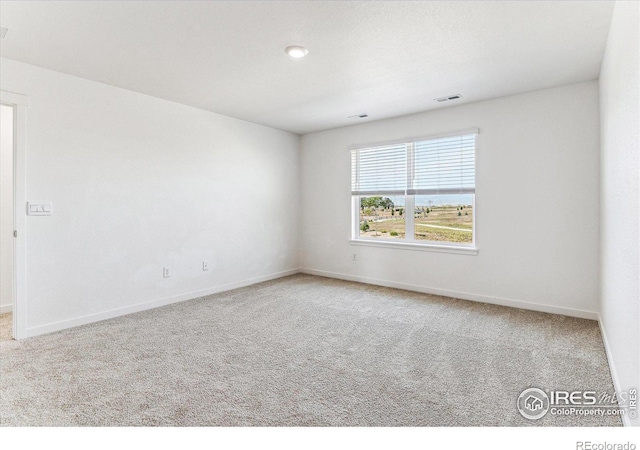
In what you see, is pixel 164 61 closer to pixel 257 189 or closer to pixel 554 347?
pixel 257 189

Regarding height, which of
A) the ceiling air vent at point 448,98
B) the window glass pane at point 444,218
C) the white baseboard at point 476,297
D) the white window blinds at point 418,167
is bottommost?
the white baseboard at point 476,297

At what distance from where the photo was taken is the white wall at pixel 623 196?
5.32 feet

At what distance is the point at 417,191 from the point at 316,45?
2.68m

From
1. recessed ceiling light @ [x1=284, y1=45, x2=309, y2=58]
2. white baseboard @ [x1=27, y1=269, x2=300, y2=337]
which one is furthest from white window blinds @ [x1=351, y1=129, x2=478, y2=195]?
recessed ceiling light @ [x1=284, y1=45, x2=309, y2=58]

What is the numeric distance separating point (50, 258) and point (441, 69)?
4.15 metres

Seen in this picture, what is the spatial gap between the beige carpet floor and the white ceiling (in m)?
2.47

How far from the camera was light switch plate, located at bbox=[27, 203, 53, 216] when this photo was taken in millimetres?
3156

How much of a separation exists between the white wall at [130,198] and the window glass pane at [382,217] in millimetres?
1587

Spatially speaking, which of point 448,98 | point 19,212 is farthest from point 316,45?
point 19,212

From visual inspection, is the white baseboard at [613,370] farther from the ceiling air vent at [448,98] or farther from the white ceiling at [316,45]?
the ceiling air vent at [448,98]

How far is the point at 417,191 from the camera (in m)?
4.83

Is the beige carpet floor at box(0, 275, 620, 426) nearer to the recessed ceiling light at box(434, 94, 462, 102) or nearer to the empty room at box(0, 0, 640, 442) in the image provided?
the empty room at box(0, 0, 640, 442)

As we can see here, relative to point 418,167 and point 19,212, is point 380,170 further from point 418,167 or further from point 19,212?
point 19,212

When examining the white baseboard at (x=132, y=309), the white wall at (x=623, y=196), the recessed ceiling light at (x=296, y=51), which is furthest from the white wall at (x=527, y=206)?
the recessed ceiling light at (x=296, y=51)
